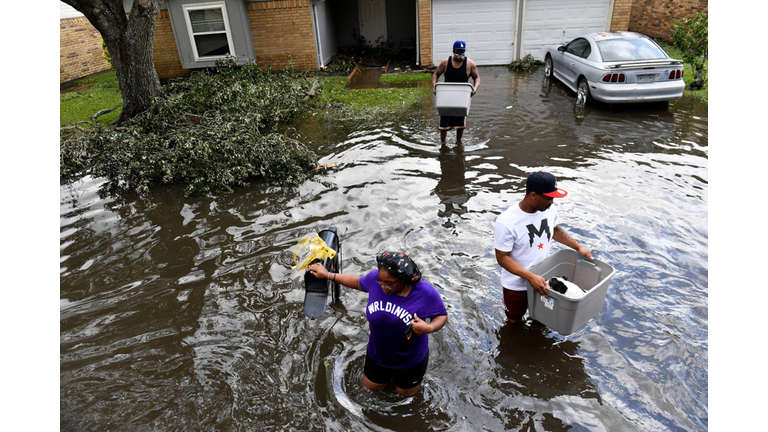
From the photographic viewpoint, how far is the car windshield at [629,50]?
1104cm

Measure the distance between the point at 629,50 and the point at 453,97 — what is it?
19.2 ft

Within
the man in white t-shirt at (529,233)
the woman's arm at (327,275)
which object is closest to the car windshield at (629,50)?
the man in white t-shirt at (529,233)

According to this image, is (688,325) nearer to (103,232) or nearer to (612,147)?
(612,147)

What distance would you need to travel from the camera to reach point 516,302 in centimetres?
442

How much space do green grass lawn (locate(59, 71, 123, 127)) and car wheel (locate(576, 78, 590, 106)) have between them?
12.6m

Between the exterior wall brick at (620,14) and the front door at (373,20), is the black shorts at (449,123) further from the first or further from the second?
the front door at (373,20)

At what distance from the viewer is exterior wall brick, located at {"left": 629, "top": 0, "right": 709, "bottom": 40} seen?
15884 millimetres

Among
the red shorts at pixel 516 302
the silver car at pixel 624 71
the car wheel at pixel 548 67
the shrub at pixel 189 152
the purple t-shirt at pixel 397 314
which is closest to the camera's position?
the purple t-shirt at pixel 397 314

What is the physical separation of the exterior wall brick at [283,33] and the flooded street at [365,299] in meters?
8.55

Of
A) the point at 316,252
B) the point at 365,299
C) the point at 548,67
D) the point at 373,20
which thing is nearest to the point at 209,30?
the point at 373,20

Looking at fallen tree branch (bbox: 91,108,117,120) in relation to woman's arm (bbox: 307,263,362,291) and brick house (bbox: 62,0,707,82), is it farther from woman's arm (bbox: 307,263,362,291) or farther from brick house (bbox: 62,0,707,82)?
woman's arm (bbox: 307,263,362,291)

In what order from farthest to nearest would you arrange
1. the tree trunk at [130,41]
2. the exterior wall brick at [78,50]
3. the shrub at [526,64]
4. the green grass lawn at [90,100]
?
the exterior wall brick at [78,50], the shrub at [526,64], the green grass lawn at [90,100], the tree trunk at [130,41]

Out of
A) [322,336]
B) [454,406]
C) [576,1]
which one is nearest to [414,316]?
[454,406]

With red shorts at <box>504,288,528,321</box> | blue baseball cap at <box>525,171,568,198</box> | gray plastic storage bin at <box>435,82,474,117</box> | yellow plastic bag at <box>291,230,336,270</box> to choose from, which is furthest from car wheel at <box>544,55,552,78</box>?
yellow plastic bag at <box>291,230,336,270</box>
